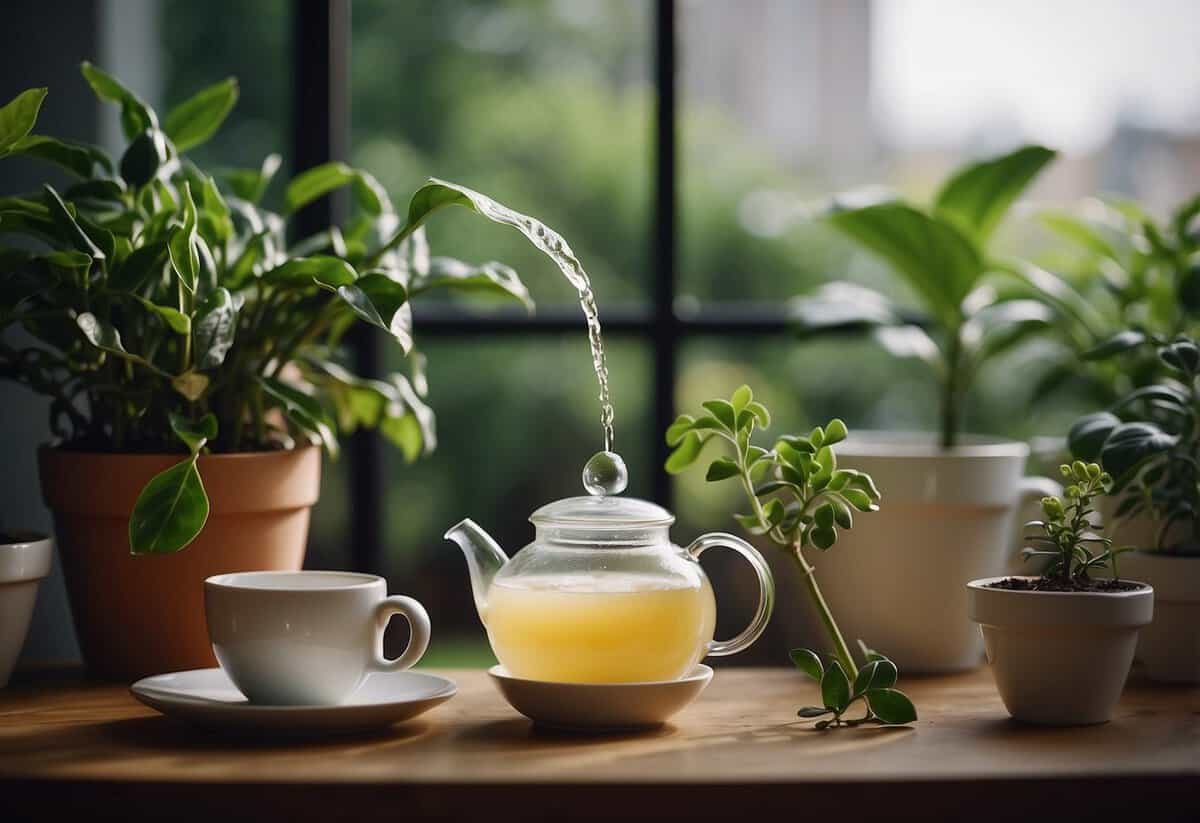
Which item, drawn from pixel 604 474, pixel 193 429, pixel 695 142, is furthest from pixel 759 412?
pixel 695 142

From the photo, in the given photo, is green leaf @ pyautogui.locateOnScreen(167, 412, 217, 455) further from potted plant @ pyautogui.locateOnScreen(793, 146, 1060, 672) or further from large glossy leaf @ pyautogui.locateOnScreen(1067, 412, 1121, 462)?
large glossy leaf @ pyautogui.locateOnScreen(1067, 412, 1121, 462)

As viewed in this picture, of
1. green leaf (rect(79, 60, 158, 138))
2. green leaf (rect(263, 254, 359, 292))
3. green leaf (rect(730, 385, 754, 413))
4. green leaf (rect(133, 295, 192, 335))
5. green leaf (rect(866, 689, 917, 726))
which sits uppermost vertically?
green leaf (rect(79, 60, 158, 138))

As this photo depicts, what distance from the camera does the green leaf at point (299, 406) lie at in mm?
1149

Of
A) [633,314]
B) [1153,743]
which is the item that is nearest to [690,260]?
[633,314]

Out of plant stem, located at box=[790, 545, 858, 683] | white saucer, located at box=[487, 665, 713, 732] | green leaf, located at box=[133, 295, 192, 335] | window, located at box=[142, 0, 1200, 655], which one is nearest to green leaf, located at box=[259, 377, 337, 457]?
green leaf, located at box=[133, 295, 192, 335]

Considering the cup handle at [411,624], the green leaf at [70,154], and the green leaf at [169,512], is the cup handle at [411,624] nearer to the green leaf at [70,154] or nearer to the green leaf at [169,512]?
the green leaf at [169,512]

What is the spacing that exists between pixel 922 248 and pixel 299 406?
2.04 feet

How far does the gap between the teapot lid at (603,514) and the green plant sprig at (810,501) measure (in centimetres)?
5

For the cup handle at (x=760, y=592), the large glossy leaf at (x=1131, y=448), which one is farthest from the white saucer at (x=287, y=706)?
the large glossy leaf at (x=1131, y=448)

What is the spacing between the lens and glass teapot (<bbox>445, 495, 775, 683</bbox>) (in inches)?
37.3

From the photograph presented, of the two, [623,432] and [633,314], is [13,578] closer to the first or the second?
[633,314]

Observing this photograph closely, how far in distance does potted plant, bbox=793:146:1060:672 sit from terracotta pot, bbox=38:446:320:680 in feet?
1.81

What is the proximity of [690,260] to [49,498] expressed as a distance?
12.4 feet

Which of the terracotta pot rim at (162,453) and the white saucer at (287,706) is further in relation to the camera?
the terracotta pot rim at (162,453)
